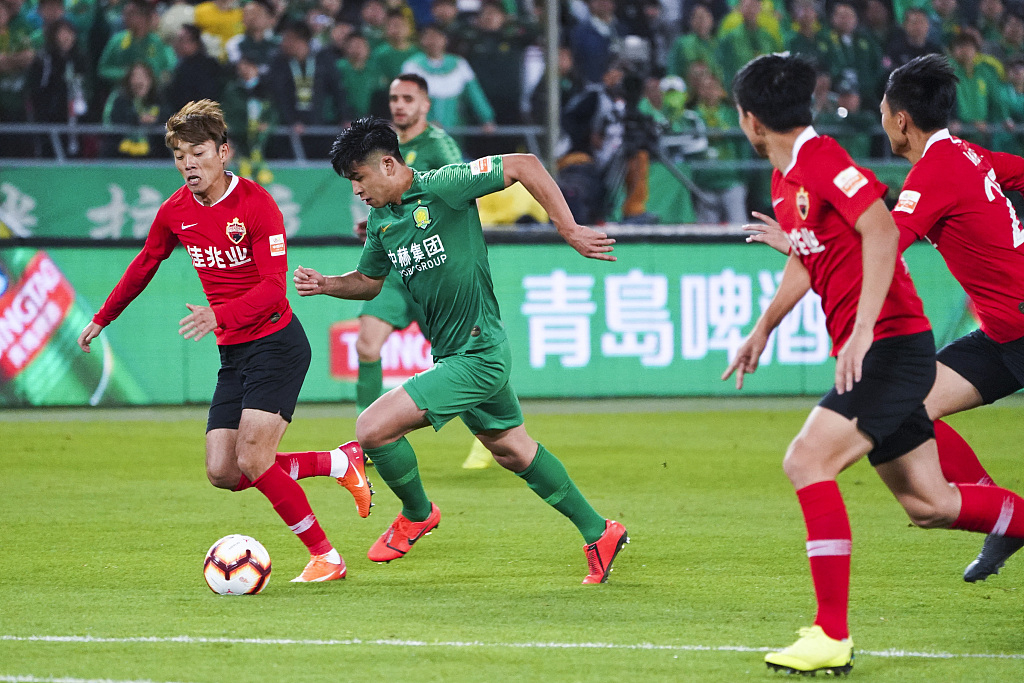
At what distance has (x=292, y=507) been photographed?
5.25 metres

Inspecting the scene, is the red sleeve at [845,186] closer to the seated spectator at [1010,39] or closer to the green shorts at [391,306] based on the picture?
the green shorts at [391,306]

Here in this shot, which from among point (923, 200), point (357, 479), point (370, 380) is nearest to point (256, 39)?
point (370, 380)

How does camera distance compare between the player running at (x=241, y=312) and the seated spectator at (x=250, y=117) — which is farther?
the seated spectator at (x=250, y=117)

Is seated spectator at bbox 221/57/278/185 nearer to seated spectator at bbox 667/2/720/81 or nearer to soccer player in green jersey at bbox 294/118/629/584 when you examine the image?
seated spectator at bbox 667/2/720/81

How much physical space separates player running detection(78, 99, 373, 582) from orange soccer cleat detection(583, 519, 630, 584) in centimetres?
106

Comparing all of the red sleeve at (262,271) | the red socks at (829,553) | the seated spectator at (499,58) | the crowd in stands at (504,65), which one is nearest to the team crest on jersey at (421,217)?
the red sleeve at (262,271)

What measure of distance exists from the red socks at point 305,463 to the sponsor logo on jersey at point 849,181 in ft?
9.35

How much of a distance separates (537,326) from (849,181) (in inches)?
324

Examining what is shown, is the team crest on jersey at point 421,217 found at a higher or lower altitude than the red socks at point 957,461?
higher

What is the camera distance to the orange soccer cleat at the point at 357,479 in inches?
229

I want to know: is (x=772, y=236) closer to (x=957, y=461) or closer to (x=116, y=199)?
(x=957, y=461)

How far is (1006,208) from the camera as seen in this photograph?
15.8 ft

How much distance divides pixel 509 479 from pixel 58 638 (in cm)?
422

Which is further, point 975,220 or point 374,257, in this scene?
Result: point 374,257
